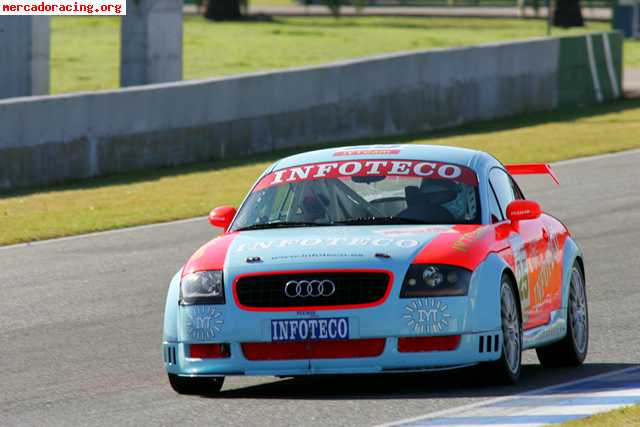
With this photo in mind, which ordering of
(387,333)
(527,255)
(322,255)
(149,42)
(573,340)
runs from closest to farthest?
(387,333), (322,255), (527,255), (573,340), (149,42)

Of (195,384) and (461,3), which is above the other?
(195,384)

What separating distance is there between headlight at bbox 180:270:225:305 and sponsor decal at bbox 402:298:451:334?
1.04 meters

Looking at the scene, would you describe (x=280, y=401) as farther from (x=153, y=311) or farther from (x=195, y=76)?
(x=195, y=76)

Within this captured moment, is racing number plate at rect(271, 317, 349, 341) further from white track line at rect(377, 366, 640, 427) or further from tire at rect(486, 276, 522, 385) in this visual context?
tire at rect(486, 276, 522, 385)

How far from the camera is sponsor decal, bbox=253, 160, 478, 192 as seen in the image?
35.3 ft

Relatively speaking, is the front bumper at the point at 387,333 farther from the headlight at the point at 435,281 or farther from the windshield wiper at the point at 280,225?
the windshield wiper at the point at 280,225

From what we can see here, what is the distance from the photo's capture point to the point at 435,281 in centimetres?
948

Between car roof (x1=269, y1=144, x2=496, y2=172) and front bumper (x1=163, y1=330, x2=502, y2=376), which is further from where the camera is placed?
car roof (x1=269, y1=144, x2=496, y2=172)

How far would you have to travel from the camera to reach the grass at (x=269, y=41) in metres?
43.7

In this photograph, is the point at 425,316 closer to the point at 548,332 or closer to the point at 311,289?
the point at 311,289

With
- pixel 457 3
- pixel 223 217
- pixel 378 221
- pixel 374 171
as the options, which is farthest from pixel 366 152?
pixel 457 3

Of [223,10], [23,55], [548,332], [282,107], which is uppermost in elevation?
[548,332]

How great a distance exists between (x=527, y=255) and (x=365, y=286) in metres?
1.53

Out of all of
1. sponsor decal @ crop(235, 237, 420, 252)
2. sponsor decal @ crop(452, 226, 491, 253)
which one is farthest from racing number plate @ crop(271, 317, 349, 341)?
sponsor decal @ crop(452, 226, 491, 253)
